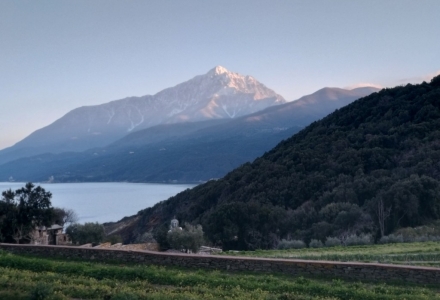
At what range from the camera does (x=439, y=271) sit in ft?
38.3

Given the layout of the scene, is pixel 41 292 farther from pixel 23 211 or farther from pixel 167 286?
pixel 23 211

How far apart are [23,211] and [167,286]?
23105mm

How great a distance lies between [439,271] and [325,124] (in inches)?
1889

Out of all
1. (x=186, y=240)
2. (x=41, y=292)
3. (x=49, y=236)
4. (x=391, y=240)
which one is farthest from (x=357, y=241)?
(x=49, y=236)

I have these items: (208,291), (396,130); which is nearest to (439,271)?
(208,291)

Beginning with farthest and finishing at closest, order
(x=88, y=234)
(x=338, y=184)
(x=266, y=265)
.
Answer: (x=338, y=184) → (x=88, y=234) → (x=266, y=265)

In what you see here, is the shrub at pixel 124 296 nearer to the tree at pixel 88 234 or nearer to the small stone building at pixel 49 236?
the small stone building at pixel 49 236

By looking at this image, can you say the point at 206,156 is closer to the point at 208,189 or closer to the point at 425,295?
the point at 208,189

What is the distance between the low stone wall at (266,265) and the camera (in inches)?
468

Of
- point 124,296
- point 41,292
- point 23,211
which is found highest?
point 23,211

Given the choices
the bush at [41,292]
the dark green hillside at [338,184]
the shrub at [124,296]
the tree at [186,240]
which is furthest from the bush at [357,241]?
the bush at [41,292]

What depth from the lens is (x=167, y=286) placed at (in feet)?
36.4

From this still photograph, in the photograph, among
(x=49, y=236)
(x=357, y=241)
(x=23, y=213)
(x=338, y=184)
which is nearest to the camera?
(x=357, y=241)

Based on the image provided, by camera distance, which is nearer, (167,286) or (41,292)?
(41,292)
